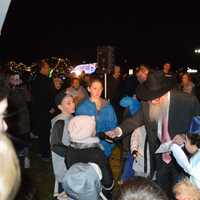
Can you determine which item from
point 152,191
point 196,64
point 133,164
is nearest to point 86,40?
point 196,64

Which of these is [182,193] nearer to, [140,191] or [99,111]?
[140,191]

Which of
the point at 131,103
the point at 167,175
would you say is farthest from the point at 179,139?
the point at 131,103

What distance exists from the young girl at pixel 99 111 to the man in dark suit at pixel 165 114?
1.05 meters

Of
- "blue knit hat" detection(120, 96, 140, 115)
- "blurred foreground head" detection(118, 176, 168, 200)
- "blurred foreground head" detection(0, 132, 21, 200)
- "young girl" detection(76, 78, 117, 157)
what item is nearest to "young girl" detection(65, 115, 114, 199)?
"young girl" detection(76, 78, 117, 157)

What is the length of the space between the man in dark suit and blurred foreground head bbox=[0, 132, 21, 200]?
4.41 m

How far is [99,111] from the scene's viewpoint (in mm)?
7441

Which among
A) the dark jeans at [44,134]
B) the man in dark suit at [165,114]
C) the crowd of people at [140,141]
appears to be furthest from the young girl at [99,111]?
the dark jeans at [44,134]

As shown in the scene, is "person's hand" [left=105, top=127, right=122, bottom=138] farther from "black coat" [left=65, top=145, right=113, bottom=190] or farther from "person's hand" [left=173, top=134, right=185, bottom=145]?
"person's hand" [left=173, top=134, right=185, bottom=145]

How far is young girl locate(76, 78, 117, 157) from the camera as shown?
7.35m

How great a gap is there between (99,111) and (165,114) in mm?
1522

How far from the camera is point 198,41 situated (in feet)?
198

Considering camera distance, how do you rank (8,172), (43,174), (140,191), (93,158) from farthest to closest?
1. (43,174)
2. (93,158)
3. (140,191)
4. (8,172)

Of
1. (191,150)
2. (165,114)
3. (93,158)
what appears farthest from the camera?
(93,158)

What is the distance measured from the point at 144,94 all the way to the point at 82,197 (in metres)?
1.65
